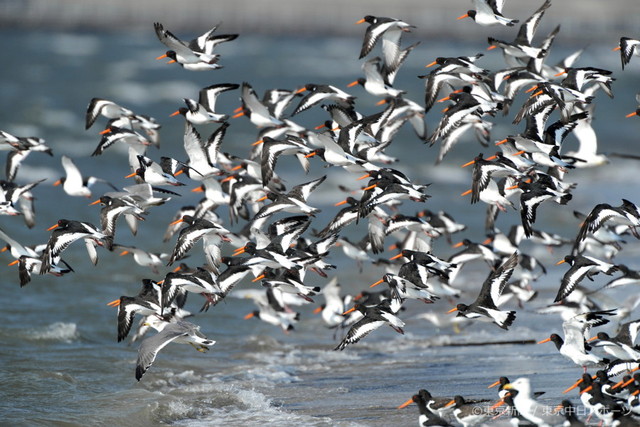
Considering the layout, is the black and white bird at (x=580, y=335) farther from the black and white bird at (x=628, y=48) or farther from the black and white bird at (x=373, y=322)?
the black and white bird at (x=628, y=48)

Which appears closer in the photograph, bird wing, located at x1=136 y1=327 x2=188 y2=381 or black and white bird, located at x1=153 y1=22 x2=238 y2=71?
bird wing, located at x1=136 y1=327 x2=188 y2=381

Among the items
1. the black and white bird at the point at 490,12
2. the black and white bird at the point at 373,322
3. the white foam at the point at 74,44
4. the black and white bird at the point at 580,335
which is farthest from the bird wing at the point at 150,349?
the white foam at the point at 74,44

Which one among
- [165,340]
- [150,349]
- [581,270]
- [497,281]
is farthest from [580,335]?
[150,349]

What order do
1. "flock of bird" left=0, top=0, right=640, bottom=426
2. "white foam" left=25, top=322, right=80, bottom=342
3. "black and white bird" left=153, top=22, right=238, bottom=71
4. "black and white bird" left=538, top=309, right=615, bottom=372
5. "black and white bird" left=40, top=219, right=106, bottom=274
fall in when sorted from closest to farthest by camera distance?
"black and white bird" left=538, top=309, right=615, bottom=372 → "flock of bird" left=0, top=0, right=640, bottom=426 → "black and white bird" left=40, top=219, right=106, bottom=274 → "black and white bird" left=153, top=22, right=238, bottom=71 → "white foam" left=25, top=322, right=80, bottom=342

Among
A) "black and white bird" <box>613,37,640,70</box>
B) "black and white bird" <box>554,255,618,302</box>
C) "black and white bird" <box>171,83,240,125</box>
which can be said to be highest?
"black and white bird" <box>613,37,640,70</box>

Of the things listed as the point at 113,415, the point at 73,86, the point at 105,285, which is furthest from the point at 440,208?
the point at 73,86

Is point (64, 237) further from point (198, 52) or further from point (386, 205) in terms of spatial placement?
point (386, 205)

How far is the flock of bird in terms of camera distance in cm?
923

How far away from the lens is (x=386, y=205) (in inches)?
450

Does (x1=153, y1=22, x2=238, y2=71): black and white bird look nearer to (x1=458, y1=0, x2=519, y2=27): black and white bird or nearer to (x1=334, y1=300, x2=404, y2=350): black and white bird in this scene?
(x1=458, y1=0, x2=519, y2=27): black and white bird

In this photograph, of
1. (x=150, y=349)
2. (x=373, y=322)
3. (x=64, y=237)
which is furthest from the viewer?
(x=64, y=237)

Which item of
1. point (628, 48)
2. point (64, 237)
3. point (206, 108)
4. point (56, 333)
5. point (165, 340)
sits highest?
point (628, 48)

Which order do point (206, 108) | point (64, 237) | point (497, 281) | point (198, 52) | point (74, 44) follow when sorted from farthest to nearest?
point (74, 44) → point (198, 52) → point (206, 108) → point (64, 237) → point (497, 281)

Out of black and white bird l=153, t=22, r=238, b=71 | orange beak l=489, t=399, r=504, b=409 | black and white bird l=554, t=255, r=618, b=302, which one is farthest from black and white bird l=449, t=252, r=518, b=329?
black and white bird l=153, t=22, r=238, b=71
